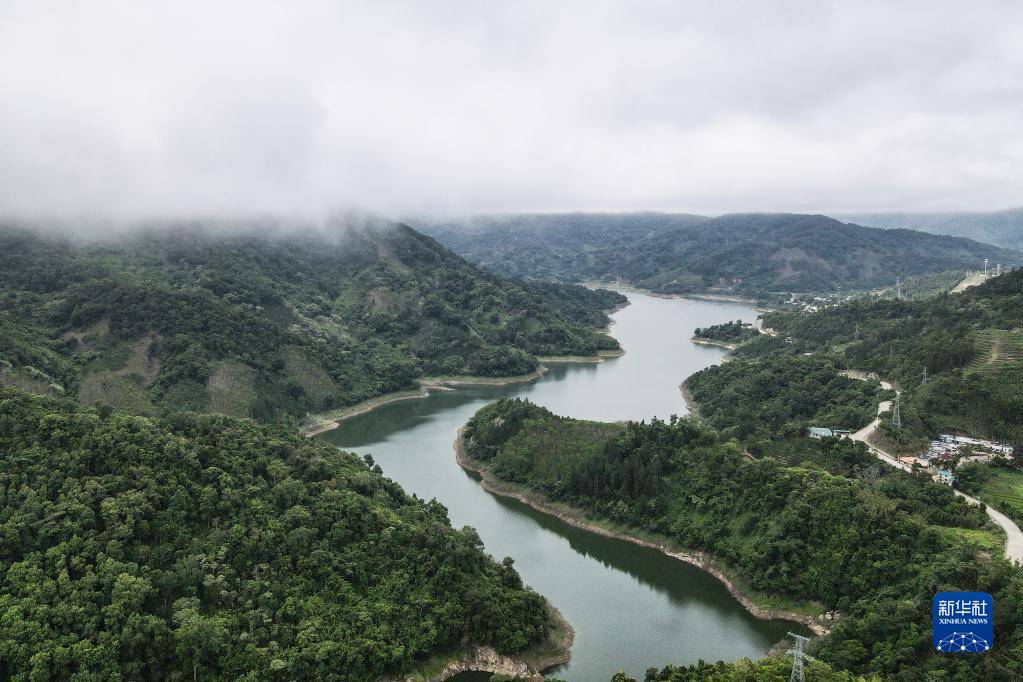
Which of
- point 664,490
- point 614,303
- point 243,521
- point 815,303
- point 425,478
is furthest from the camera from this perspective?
point 614,303

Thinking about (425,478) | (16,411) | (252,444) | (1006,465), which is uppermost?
(16,411)

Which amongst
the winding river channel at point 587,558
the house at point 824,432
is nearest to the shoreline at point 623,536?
the winding river channel at point 587,558

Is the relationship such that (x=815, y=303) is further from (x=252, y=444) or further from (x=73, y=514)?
(x=73, y=514)

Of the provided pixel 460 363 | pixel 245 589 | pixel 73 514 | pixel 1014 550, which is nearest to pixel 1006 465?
pixel 1014 550

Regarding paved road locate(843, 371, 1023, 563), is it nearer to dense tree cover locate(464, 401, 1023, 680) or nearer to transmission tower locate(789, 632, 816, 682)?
dense tree cover locate(464, 401, 1023, 680)

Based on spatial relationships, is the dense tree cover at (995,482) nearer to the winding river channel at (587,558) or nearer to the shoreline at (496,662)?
the winding river channel at (587,558)

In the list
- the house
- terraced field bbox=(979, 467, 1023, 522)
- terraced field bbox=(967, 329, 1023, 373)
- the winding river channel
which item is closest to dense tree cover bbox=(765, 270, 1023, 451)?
terraced field bbox=(967, 329, 1023, 373)

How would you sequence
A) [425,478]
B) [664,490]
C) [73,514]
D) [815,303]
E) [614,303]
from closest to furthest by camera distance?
[73,514], [664,490], [425,478], [815,303], [614,303]
